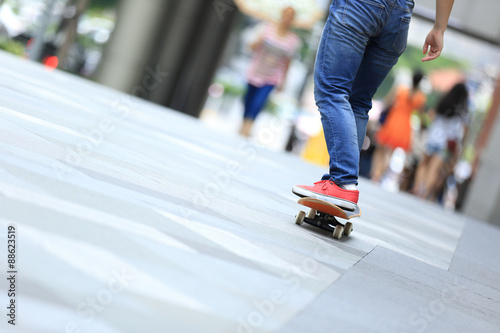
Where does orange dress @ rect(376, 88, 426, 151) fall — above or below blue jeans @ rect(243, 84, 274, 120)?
above

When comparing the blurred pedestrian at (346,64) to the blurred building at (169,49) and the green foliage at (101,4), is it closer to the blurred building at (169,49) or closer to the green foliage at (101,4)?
the blurred building at (169,49)

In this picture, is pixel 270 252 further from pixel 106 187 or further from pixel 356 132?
pixel 356 132

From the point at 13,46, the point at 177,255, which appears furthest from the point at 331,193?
the point at 13,46

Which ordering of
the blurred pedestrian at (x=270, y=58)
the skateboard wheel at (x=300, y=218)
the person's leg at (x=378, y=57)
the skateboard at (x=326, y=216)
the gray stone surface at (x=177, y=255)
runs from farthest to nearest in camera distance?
the blurred pedestrian at (x=270, y=58), the person's leg at (x=378, y=57), the skateboard wheel at (x=300, y=218), the skateboard at (x=326, y=216), the gray stone surface at (x=177, y=255)

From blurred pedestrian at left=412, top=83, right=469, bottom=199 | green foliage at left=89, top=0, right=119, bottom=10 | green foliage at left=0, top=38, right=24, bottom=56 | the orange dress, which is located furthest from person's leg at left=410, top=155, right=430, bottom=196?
green foliage at left=0, top=38, right=24, bottom=56

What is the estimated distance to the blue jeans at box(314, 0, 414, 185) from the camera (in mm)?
3535

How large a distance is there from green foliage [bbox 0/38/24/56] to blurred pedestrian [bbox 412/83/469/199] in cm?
778

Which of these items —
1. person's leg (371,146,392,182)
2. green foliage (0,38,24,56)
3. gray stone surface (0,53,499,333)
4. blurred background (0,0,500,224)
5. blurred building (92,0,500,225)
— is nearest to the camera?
gray stone surface (0,53,499,333)

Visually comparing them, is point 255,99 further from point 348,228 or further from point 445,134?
point 348,228

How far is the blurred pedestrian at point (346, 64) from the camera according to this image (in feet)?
11.5

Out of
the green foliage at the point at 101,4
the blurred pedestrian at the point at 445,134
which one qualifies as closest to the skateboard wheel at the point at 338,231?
the blurred pedestrian at the point at 445,134

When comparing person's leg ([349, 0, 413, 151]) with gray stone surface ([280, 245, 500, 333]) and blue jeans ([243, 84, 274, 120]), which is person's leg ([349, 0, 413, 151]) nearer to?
gray stone surface ([280, 245, 500, 333])

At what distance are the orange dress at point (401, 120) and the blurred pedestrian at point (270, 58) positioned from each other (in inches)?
71.3

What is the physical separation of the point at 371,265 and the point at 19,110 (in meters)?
2.41
